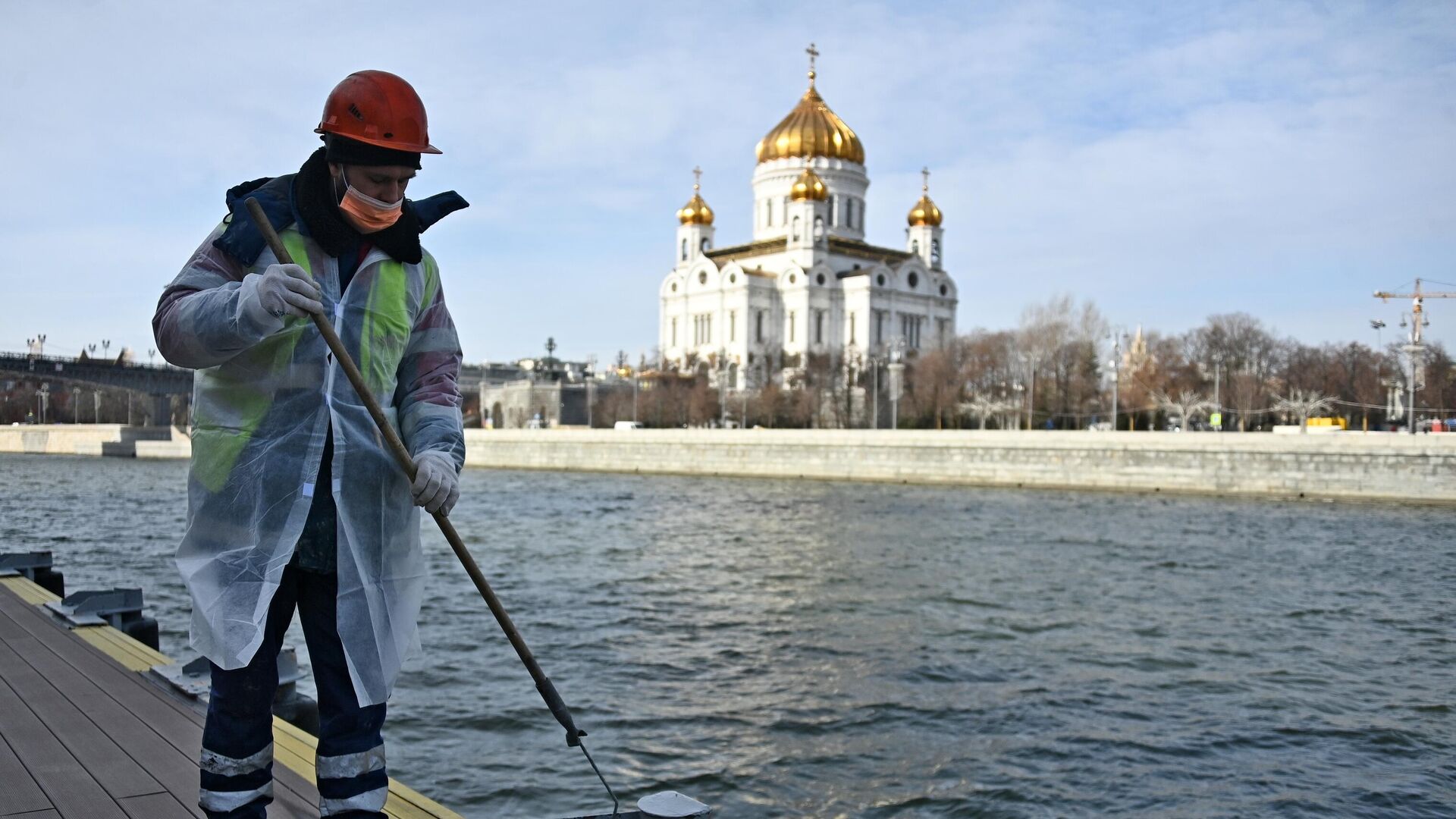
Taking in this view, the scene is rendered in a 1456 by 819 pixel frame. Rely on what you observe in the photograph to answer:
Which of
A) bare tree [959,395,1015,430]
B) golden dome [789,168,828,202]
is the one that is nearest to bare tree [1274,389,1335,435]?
bare tree [959,395,1015,430]

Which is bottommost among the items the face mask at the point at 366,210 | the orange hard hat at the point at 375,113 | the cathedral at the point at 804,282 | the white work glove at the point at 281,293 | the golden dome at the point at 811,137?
the white work glove at the point at 281,293

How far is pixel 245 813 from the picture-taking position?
2562mm

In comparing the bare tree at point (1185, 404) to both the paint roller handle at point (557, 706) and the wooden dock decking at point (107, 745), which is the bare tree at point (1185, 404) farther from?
the paint roller handle at point (557, 706)

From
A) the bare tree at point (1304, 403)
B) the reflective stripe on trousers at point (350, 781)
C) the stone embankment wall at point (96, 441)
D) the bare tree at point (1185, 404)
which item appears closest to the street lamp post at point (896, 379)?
the bare tree at point (1185, 404)

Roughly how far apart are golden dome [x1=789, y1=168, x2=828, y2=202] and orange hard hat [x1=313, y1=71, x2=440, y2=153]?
67.7 metres

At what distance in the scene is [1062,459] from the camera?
33.1m

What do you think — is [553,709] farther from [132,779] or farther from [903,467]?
[903,467]

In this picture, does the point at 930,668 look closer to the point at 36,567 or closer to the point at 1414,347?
the point at 36,567

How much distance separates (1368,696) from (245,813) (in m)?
8.98

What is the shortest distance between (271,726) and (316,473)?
53cm

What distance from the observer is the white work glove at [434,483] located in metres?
2.51

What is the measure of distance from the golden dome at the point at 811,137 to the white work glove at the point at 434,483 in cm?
7171

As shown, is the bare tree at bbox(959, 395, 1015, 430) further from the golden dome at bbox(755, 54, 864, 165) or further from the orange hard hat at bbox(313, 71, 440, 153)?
the orange hard hat at bbox(313, 71, 440, 153)

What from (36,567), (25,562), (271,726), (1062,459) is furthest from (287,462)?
(1062,459)
